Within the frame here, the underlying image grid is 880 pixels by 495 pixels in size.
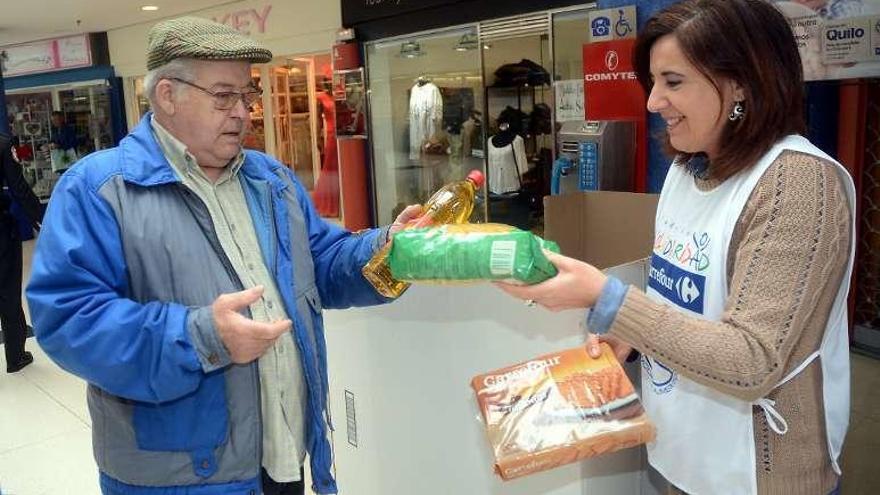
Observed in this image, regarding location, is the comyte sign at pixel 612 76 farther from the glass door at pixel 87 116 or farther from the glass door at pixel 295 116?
the glass door at pixel 87 116

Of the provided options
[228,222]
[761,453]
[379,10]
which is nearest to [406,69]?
[379,10]

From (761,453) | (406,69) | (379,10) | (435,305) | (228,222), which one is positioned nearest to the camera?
(761,453)

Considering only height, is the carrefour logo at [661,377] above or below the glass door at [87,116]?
below

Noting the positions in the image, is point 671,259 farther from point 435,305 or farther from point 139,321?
point 139,321

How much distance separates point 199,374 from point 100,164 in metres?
0.48

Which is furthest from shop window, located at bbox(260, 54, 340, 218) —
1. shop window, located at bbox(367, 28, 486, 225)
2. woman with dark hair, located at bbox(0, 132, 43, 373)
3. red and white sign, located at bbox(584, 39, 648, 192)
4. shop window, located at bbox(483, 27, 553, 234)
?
red and white sign, located at bbox(584, 39, 648, 192)

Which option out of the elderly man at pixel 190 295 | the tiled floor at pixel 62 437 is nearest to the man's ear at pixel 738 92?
the elderly man at pixel 190 295

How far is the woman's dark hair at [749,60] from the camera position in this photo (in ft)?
3.72

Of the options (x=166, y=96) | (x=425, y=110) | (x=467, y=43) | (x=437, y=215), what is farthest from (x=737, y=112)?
(x=425, y=110)

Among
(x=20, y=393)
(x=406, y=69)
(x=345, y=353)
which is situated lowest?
(x=20, y=393)

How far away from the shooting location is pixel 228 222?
61.6 inches

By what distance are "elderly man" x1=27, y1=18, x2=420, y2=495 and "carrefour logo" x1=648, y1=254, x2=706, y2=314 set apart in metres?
0.72

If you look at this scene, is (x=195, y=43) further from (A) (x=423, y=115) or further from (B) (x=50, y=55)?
(B) (x=50, y=55)

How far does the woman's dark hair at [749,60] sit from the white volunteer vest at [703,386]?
33 mm
